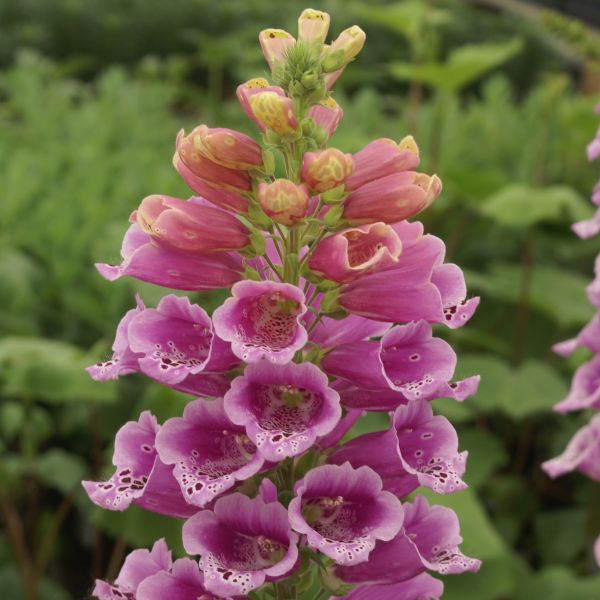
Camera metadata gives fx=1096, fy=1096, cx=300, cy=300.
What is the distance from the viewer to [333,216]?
122cm

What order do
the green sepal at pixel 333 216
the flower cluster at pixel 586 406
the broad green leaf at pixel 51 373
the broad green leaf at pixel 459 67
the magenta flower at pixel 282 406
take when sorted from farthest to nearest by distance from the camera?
the broad green leaf at pixel 459 67, the broad green leaf at pixel 51 373, the flower cluster at pixel 586 406, the green sepal at pixel 333 216, the magenta flower at pixel 282 406

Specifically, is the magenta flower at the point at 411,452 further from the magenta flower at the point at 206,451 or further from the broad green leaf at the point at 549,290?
the broad green leaf at the point at 549,290

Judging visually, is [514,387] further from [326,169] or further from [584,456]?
[326,169]

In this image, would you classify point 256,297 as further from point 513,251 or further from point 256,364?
point 513,251

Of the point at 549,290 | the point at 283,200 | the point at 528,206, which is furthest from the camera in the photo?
the point at 549,290

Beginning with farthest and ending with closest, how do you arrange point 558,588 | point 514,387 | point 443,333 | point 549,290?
point 549,290 < point 443,333 < point 514,387 < point 558,588

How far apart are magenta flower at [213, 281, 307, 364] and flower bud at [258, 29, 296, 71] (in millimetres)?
270

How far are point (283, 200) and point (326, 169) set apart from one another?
0.06m

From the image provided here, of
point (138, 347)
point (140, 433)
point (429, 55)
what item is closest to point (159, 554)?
point (140, 433)

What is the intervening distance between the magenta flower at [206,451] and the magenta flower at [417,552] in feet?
0.60

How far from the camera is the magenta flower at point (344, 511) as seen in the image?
111cm

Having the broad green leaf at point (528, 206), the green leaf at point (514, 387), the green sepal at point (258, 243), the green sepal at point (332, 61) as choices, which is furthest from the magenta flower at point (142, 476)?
the broad green leaf at point (528, 206)

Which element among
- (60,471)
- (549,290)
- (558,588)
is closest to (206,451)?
(558,588)

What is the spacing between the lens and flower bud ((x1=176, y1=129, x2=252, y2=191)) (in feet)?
3.96
